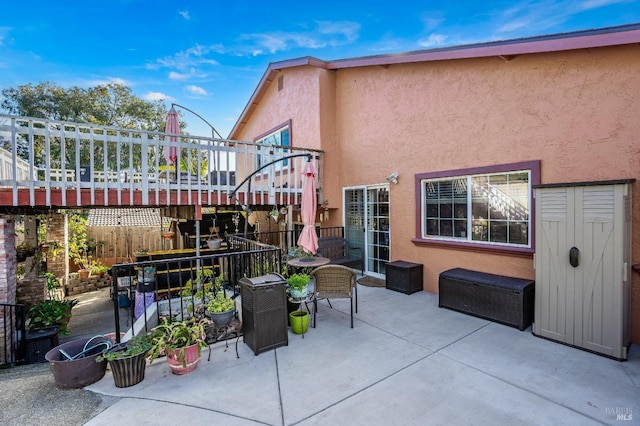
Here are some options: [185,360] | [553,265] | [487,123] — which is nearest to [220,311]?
[185,360]

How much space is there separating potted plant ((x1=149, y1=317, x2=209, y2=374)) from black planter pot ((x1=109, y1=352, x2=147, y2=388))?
6.8 inches

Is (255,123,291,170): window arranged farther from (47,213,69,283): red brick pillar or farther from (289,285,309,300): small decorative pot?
(47,213,69,283): red brick pillar

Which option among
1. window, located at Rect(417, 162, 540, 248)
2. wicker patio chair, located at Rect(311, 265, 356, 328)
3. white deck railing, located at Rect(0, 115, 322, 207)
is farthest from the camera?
white deck railing, located at Rect(0, 115, 322, 207)

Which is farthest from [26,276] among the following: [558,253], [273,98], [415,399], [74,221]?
[558,253]

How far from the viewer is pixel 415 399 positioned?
2943 millimetres

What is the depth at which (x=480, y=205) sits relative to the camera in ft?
19.0

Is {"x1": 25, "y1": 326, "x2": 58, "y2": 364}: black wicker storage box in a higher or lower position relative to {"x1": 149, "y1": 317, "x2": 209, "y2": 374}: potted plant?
lower

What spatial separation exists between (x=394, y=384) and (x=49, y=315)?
277 inches

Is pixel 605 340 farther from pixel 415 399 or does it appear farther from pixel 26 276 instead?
pixel 26 276

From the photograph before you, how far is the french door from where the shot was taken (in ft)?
25.1

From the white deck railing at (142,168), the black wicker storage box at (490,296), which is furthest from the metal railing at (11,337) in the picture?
the black wicker storage box at (490,296)

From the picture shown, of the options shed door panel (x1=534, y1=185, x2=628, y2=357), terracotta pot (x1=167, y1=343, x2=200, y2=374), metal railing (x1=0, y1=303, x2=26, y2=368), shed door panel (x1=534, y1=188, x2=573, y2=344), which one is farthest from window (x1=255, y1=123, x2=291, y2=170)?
shed door panel (x1=534, y1=185, x2=628, y2=357)

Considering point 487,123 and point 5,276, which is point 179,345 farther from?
point 487,123

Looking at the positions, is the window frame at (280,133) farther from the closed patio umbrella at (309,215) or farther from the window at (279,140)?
the closed patio umbrella at (309,215)
